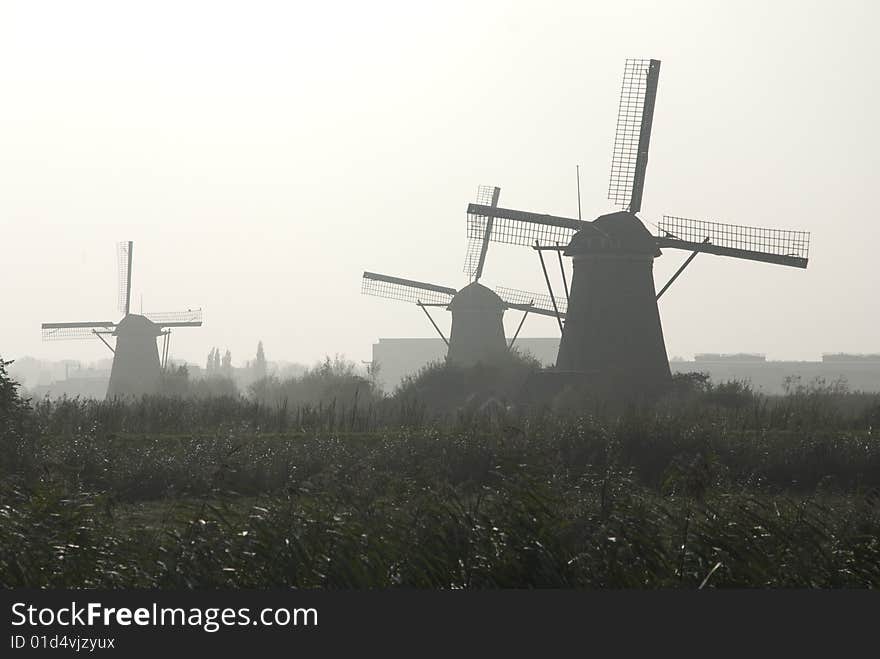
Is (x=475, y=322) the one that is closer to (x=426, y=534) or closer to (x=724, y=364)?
(x=426, y=534)

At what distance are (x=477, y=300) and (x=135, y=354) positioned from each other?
19.3 metres

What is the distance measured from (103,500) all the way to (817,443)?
14.1 metres

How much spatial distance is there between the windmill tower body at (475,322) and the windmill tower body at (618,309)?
16850 mm

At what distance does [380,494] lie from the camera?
13.0 meters

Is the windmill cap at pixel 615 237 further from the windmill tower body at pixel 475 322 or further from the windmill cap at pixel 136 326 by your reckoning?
the windmill cap at pixel 136 326

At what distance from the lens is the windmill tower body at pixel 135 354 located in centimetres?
5941

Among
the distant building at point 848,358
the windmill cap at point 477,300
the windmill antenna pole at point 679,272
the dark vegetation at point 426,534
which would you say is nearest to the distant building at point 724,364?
the distant building at point 848,358

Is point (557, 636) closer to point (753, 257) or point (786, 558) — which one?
point (786, 558)

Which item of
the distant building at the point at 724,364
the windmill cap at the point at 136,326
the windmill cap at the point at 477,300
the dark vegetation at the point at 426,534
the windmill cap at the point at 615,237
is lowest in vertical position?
the distant building at the point at 724,364

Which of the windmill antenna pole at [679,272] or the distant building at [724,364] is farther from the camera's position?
the distant building at [724,364]

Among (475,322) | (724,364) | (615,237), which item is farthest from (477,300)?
(724,364)

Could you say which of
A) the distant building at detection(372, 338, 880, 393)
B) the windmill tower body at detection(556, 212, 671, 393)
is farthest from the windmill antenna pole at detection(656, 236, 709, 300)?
the distant building at detection(372, 338, 880, 393)

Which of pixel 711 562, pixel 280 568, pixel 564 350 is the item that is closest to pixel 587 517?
pixel 711 562

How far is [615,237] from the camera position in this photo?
3284cm
